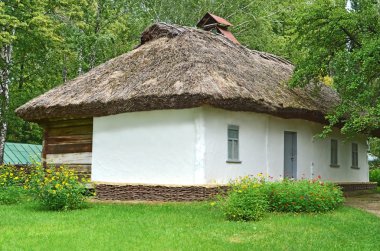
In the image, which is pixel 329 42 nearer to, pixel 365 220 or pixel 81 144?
pixel 365 220

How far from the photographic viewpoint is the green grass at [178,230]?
8.58 meters

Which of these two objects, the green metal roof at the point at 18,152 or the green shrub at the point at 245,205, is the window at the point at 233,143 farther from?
the green metal roof at the point at 18,152

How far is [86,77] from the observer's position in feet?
59.4

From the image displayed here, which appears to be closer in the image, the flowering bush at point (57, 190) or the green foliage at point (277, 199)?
the green foliage at point (277, 199)

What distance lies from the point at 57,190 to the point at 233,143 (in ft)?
18.3

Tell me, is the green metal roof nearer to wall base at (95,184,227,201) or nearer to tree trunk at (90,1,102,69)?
tree trunk at (90,1,102,69)

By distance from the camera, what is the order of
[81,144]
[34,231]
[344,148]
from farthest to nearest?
[344,148] < [81,144] < [34,231]

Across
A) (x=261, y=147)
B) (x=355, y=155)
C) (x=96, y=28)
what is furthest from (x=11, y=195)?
(x=355, y=155)

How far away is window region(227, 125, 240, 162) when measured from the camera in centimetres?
1550

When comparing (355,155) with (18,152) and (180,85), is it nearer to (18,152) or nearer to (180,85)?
(180,85)

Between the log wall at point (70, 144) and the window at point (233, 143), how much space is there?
4.84 metres

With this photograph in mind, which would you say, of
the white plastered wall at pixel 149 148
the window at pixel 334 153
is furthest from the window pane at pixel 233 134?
the window at pixel 334 153

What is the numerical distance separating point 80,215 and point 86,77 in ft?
24.2

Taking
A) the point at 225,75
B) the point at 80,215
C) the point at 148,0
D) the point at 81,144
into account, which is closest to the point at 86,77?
the point at 81,144
